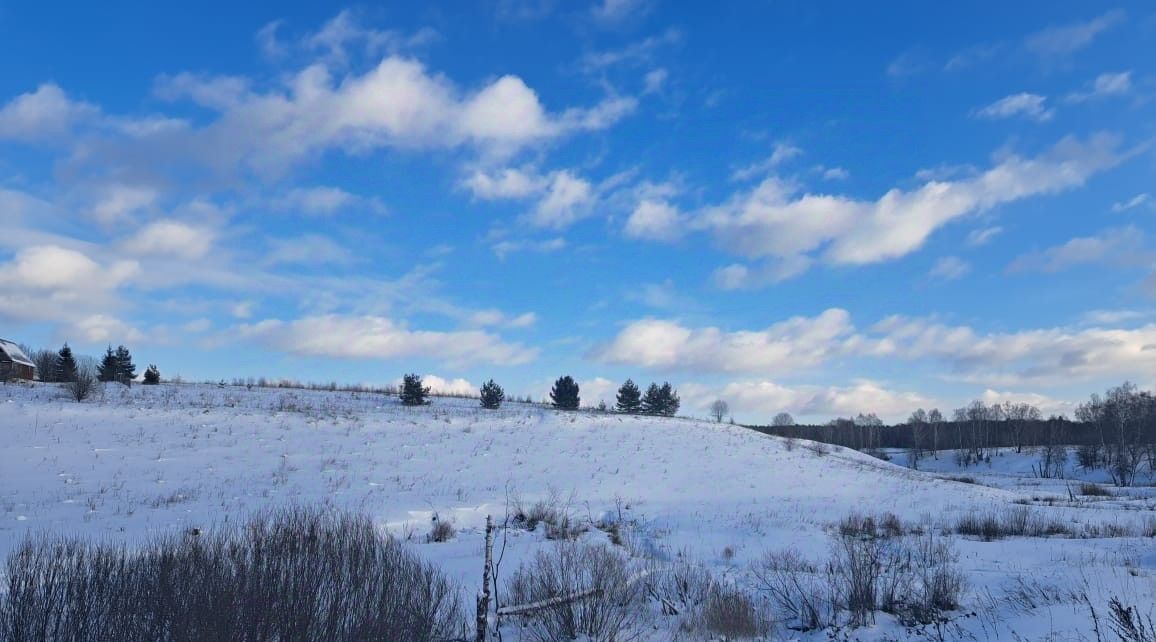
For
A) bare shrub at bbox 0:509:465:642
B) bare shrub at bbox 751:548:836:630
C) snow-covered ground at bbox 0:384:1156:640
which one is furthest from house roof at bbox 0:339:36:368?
bare shrub at bbox 751:548:836:630

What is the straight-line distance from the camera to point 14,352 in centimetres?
5634

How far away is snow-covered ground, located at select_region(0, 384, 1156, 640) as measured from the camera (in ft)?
43.4

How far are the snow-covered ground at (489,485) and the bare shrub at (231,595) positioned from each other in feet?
12.1

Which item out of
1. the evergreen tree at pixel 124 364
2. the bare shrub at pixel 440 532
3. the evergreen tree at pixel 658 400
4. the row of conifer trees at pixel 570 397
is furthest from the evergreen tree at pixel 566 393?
the bare shrub at pixel 440 532

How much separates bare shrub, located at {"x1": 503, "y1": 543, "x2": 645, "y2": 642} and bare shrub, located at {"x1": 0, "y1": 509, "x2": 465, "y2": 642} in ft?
3.91

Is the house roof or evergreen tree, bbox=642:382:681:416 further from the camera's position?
evergreen tree, bbox=642:382:681:416

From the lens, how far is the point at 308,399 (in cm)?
4709

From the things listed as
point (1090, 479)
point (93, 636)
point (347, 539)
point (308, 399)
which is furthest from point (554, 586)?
point (1090, 479)

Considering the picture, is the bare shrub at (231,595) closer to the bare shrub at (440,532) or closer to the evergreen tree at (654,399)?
the bare shrub at (440,532)

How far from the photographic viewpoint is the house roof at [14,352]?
54.3 m

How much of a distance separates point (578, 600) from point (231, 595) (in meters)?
4.34

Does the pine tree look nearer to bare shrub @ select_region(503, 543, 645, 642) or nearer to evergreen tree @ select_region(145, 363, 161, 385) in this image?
evergreen tree @ select_region(145, 363, 161, 385)

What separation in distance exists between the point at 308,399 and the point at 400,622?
142ft

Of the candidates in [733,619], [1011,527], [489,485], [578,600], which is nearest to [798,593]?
[733,619]
